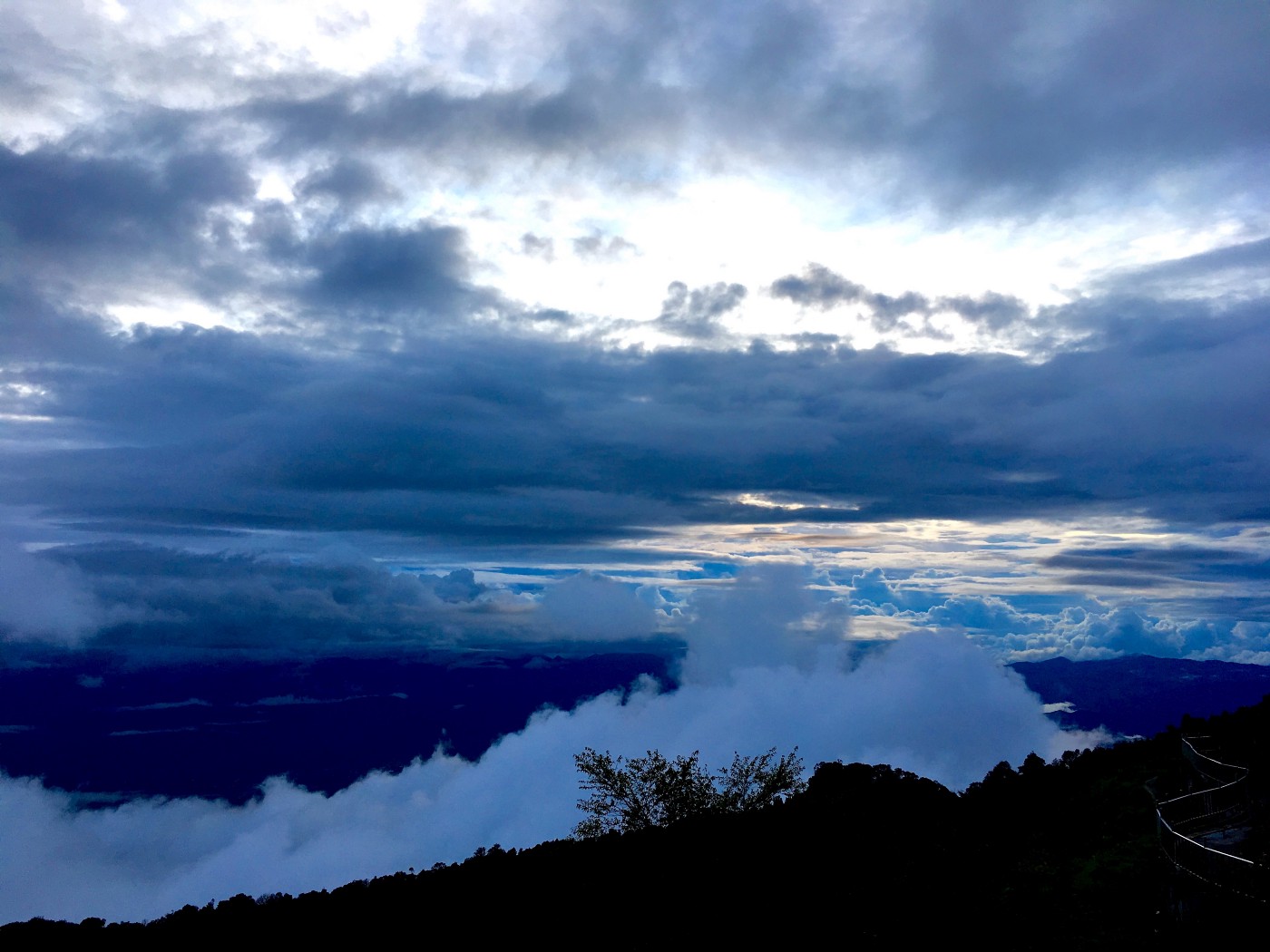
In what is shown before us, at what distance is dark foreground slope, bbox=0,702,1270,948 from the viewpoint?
28484 mm

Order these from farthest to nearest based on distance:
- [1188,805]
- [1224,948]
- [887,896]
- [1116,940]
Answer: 1. [1188,805]
2. [887,896]
3. [1116,940]
4. [1224,948]

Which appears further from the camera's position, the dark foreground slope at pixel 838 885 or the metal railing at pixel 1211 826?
the dark foreground slope at pixel 838 885

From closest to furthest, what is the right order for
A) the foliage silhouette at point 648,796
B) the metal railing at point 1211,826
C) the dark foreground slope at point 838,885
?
the metal railing at point 1211,826, the dark foreground slope at point 838,885, the foliage silhouette at point 648,796

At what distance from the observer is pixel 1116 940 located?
25000 mm

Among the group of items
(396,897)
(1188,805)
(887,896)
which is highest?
(1188,805)

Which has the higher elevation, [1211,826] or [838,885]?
[1211,826]

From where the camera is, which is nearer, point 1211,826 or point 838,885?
point 1211,826

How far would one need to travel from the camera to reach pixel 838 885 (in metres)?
35.7

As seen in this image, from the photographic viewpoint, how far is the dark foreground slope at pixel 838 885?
28.5 m

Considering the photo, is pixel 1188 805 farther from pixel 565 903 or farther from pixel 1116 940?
pixel 565 903

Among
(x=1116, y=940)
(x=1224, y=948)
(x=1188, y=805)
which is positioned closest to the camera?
(x=1224, y=948)

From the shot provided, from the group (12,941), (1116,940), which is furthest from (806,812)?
(12,941)

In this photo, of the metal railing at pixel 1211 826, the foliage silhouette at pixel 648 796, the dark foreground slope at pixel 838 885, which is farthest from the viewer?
the foliage silhouette at pixel 648 796

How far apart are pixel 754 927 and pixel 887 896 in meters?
5.26
